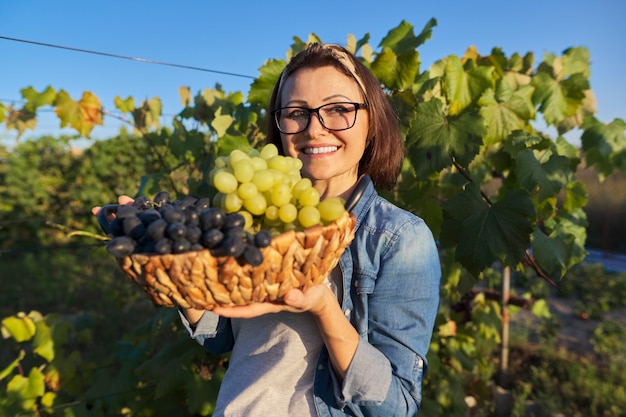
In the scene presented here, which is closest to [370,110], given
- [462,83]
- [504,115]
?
[462,83]

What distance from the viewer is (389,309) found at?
105 centimetres

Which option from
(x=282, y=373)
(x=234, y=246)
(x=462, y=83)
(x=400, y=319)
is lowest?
(x=282, y=373)

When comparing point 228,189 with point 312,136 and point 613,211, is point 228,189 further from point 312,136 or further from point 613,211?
point 613,211

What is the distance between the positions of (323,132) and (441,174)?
145 centimetres

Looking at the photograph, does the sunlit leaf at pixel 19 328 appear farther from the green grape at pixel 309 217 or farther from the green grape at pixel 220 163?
the green grape at pixel 309 217

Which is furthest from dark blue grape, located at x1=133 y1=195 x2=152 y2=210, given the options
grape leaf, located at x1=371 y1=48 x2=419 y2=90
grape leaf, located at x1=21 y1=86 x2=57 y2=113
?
grape leaf, located at x1=21 y1=86 x2=57 y2=113

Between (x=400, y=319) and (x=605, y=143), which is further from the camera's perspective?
(x=605, y=143)

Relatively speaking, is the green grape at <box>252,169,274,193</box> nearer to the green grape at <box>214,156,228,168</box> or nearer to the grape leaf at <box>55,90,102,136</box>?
the green grape at <box>214,156,228,168</box>

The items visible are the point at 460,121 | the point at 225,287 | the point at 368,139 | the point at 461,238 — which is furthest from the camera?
the point at 460,121

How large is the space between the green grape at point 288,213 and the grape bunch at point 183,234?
9 centimetres

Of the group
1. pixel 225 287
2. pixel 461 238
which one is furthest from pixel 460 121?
pixel 225 287

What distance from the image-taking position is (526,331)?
4176 millimetres

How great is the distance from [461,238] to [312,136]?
2.83 ft

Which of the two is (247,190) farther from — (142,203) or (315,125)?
(315,125)
